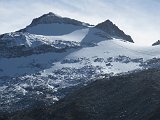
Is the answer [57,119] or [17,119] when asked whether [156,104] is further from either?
[17,119]

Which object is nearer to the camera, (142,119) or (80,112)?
(142,119)

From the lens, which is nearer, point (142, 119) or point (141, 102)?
point (142, 119)

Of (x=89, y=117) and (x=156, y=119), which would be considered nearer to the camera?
(x=156, y=119)

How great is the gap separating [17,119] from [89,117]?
21952 mm

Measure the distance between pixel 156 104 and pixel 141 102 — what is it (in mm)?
7706

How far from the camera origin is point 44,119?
19975cm

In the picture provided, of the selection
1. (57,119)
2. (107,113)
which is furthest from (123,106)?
(57,119)

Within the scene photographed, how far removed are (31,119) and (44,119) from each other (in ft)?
13.7

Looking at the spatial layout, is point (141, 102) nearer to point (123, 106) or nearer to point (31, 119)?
point (123, 106)

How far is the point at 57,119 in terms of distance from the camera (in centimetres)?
19638

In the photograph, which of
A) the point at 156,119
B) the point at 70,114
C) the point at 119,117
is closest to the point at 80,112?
the point at 70,114

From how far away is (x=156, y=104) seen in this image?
190 metres

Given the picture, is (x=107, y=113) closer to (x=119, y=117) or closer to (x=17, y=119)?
(x=119, y=117)

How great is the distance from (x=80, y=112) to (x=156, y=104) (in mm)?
24339
